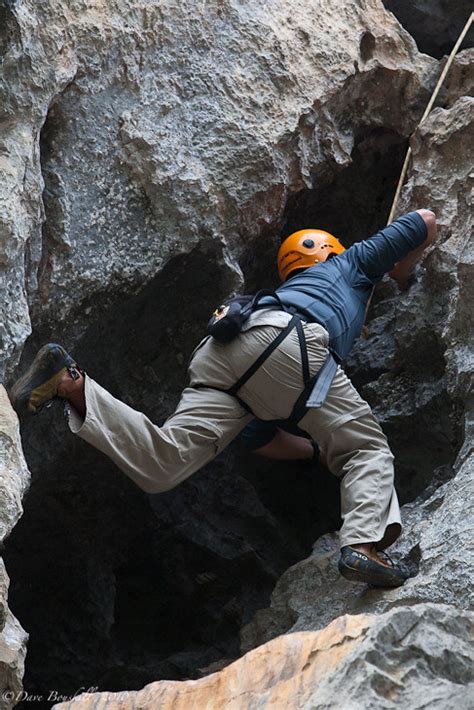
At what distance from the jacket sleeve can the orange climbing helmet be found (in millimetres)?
238

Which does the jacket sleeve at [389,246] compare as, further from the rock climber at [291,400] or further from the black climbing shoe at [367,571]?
the black climbing shoe at [367,571]

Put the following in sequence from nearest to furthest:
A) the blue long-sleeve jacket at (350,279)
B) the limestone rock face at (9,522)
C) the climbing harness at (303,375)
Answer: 1. the limestone rock face at (9,522)
2. the climbing harness at (303,375)
3. the blue long-sleeve jacket at (350,279)

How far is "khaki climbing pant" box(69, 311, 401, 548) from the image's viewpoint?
449cm

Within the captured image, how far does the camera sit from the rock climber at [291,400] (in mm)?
4367

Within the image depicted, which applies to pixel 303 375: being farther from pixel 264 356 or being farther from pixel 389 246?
pixel 389 246

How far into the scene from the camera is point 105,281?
5.14m

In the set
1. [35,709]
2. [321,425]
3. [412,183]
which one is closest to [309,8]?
[412,183]

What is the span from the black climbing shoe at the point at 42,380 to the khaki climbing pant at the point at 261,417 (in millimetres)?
191

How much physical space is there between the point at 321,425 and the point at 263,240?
149 centimetres

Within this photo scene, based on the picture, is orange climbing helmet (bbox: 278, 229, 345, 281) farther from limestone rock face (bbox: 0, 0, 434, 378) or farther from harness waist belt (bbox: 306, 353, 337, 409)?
harness waist belt (bbox: 306, 353, 337, 409)

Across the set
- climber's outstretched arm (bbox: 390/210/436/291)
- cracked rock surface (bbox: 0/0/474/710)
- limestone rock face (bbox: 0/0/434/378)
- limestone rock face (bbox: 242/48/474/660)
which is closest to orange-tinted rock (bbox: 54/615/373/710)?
cracked rock surface (bbox: 0/0/474/710)

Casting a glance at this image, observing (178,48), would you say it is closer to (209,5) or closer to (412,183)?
(209,5)

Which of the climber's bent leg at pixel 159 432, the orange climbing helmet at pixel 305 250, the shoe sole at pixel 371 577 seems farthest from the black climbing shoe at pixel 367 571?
the orange climbing helmet at pixel 305 250

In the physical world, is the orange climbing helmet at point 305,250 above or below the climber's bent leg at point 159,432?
above
